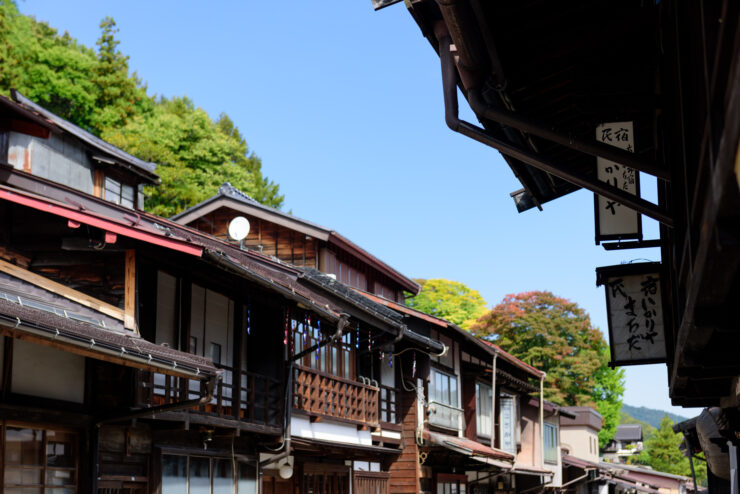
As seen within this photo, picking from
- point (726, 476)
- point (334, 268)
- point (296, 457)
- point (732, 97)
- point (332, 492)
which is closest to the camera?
point (732, 97)

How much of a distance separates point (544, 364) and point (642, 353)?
5269 centimetres

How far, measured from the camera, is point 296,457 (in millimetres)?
21109

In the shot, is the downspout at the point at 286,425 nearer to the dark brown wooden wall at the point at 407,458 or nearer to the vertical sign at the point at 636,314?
the dark brown wooden wall at the point at 407,458

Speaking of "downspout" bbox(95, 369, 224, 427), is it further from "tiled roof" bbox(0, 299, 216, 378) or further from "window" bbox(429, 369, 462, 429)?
"window" bbox(429, 369, 462, 429)

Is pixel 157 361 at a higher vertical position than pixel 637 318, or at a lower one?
lower

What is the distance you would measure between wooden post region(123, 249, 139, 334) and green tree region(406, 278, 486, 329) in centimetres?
5613

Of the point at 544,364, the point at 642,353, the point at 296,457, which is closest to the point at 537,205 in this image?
the point at 642,353

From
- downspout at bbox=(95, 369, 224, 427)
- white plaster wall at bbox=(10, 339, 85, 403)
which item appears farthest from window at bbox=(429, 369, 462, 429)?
white plaster wall at bbox=(10, 339, 85, 403)

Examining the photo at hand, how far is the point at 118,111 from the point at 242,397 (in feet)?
108

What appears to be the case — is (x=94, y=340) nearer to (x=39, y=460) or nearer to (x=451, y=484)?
(x=39, y=460)

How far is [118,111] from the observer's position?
47281mm

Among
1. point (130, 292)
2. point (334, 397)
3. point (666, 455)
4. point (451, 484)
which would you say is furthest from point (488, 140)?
point (666, 455)

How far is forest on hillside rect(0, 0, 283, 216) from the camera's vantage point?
4300cm

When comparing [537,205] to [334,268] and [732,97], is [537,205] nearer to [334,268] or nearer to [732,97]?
[732,97]
